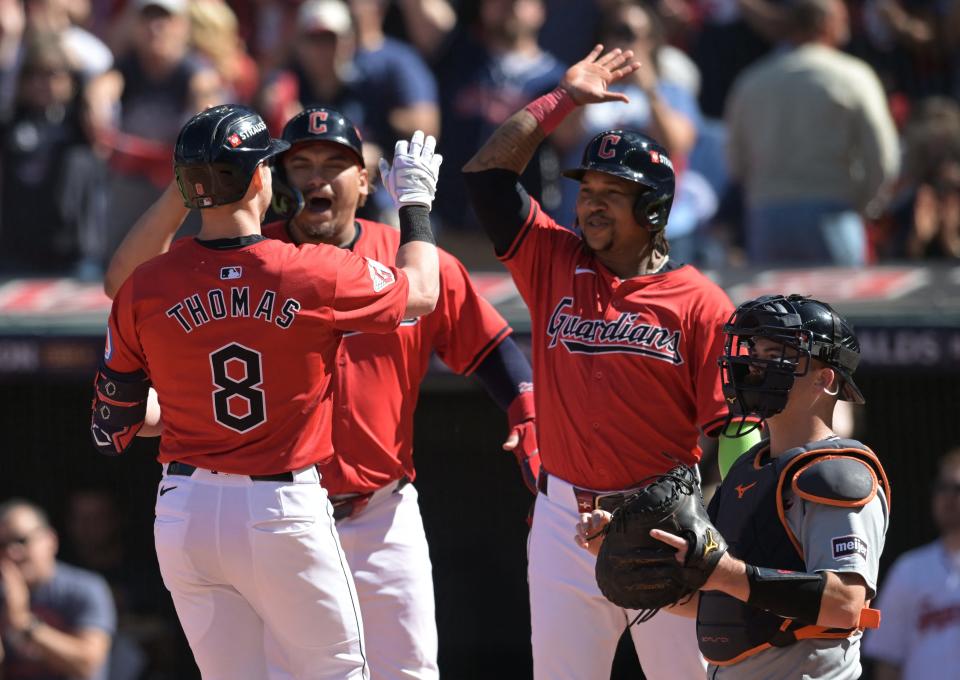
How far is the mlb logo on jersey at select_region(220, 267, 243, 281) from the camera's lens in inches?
146

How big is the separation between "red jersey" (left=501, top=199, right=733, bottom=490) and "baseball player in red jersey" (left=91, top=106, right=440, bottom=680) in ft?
2.10

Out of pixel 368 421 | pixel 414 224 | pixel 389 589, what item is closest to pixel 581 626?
pixel 389 589

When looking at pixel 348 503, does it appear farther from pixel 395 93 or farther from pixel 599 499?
pixel 395 93

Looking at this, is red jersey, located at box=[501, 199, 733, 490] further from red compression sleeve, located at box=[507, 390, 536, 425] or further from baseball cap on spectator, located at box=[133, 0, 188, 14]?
baseball cap on spectator, located at box=[133, 0, 188, 14]

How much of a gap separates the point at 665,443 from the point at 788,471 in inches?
40.3

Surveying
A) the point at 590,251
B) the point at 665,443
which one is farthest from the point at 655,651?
the point at 590,251

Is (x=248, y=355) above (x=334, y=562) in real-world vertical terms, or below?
above

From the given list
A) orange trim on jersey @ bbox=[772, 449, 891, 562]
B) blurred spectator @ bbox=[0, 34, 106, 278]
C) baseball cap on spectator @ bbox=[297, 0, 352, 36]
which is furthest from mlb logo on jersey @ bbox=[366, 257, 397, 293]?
blurred spectator @ bbox=[0, 34, 106, 278]

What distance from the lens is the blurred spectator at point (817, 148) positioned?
23.7 feet

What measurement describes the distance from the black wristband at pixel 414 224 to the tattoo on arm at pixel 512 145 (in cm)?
40

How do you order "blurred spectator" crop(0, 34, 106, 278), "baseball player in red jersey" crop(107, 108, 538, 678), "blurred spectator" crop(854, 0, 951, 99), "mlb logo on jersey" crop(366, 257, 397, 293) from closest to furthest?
1. "mlb logo on jersey" crop(366, 257, 397, 293)
2. "baseball player in red jersey" crop(107, 108, 538, 678)
3. "blurred spectator" crop(0, 34, 106, 278)
4. "blurred spectator" crop(854, 0, 951, 99)

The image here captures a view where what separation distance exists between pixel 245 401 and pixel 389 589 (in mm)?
948

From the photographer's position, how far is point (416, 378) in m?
4.66

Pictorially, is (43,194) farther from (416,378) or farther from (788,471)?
(788,471)
